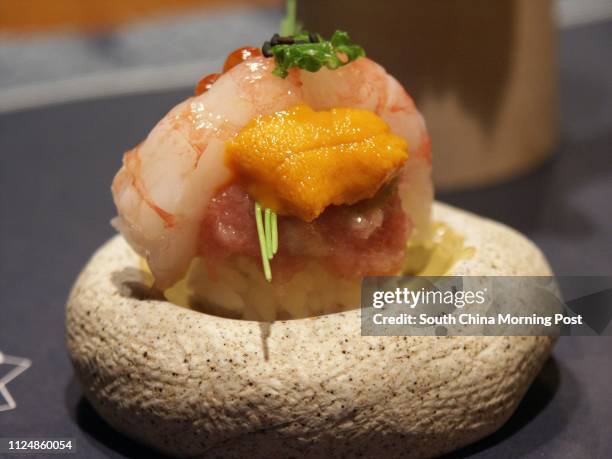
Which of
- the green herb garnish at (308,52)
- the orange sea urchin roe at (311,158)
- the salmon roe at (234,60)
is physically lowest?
the orange sea urchin roe at (311,158)

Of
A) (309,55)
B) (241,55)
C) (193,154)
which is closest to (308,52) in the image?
(309,55)

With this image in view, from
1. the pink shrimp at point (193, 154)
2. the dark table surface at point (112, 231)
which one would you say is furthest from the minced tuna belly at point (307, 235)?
the dark table surface at point (112, 231)

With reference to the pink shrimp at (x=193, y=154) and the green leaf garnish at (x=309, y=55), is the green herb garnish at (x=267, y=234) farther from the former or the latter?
the green leaf garnish at (x=309, y=55)

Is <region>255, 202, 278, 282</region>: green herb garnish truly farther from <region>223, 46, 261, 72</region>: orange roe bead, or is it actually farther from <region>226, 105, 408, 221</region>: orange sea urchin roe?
<region>223, 46, 261, 72</region>: orange roe bead

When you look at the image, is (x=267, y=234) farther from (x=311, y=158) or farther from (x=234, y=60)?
(x=234, y=60)

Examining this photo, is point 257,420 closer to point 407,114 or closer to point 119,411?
point 119,411

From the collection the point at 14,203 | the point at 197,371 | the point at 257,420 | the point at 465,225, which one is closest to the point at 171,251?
the point at 197,371

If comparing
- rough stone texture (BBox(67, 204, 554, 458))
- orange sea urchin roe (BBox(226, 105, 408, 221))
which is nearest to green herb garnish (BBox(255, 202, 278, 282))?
orange sea urchin roe (BBox(226, 105, 408, 221))
